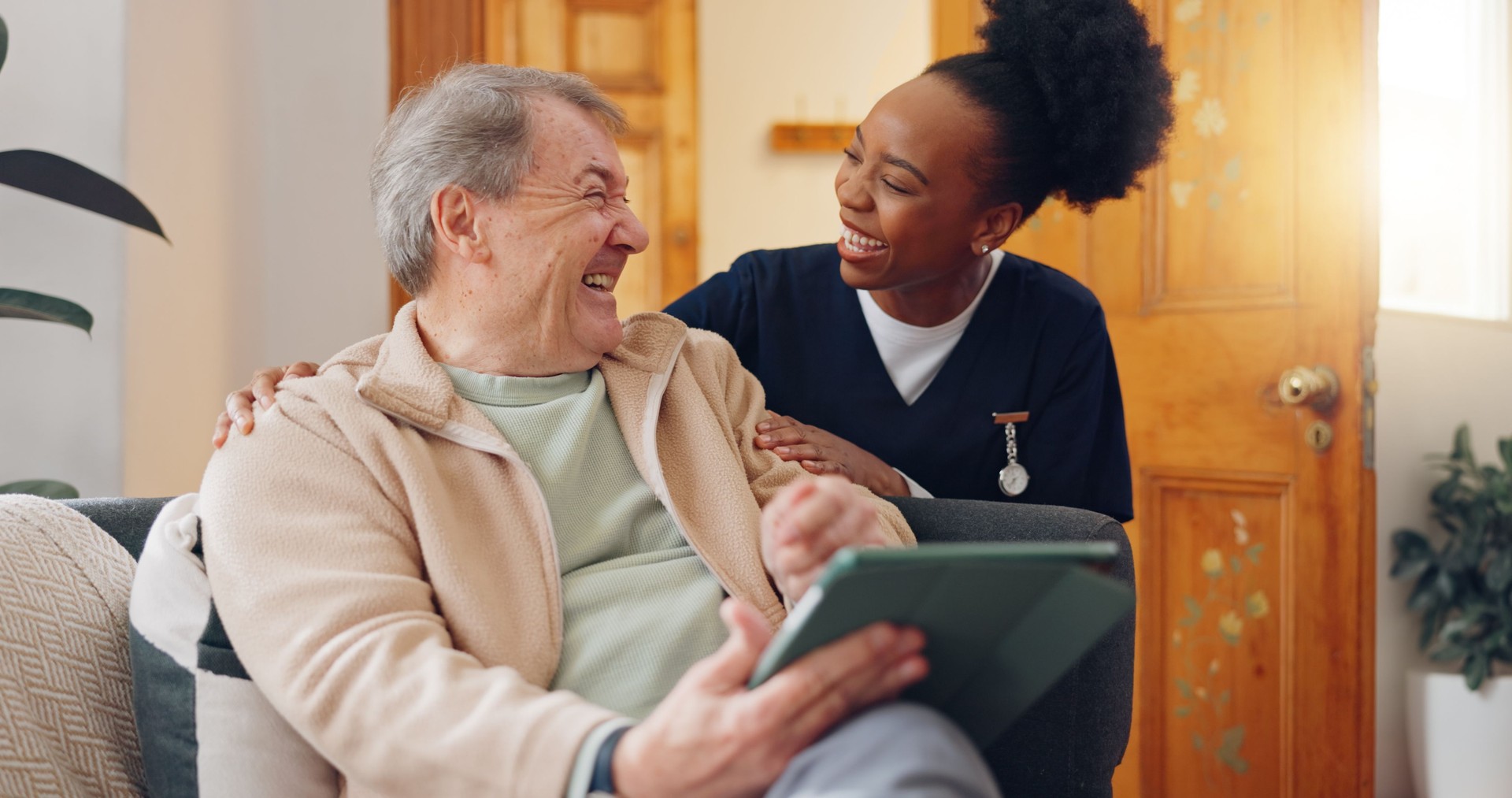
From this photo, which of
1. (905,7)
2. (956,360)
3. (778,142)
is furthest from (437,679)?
(905,7)

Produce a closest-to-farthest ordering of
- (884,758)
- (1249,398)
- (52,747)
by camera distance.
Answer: (884,758)
(52,747)
(1249,398)

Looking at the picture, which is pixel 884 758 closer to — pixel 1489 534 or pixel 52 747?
pixel 52 747

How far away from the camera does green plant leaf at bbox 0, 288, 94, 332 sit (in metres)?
1.55

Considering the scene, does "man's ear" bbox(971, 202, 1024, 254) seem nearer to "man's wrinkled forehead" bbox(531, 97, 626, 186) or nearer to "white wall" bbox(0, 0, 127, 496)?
"man's wrinkled forehead" bbox(531, 97, 626, 186)

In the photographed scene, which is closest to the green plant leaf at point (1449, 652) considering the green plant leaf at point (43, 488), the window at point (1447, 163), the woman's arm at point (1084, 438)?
the window at point (1447, 163)

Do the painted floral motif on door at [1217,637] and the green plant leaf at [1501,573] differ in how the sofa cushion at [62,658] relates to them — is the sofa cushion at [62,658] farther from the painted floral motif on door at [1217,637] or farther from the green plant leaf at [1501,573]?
the green plant leaf at [1501,573]

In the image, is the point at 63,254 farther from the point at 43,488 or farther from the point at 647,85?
the point at 647,85

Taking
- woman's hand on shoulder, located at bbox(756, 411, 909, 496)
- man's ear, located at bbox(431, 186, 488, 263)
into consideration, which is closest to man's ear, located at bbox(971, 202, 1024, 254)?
woman's hand on shoulder, located at bbox(756, 411, 909, 496)

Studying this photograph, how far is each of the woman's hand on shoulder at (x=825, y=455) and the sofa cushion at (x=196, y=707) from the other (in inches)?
24.2

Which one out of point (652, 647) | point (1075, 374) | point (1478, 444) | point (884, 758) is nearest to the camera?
point (884, 758)

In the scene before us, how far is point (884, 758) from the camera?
0.75 meters

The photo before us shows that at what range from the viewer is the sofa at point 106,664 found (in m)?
1.02

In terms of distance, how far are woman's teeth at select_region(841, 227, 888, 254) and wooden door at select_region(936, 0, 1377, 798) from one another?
963mm

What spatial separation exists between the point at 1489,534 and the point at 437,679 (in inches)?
102
